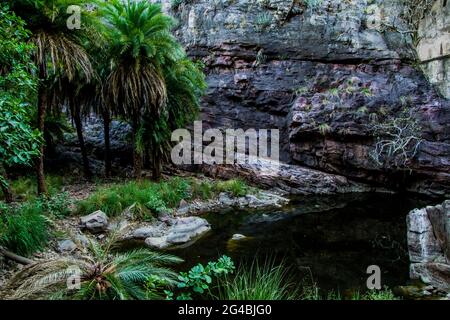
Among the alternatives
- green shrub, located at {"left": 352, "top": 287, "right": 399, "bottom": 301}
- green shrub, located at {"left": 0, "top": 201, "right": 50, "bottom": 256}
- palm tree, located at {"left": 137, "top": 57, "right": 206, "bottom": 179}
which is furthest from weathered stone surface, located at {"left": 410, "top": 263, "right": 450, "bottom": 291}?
palm tree, located at {"left": 137, "top": 57, "right": 206, "bottom": 179}

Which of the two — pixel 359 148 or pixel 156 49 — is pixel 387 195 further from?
pixel 156 49

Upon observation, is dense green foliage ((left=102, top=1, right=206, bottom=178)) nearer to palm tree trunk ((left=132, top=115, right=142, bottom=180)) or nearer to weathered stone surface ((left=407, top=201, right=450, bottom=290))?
palm tree trunk ((left=132, top=115, right=142, bottom=180))

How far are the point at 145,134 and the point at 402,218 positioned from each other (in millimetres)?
7177

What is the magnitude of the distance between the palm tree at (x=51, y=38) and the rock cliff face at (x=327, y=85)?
23.8 feet

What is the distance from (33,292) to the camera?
3.62 m

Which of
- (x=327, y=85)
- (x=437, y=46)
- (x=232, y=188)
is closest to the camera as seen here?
(x=232, y=188)

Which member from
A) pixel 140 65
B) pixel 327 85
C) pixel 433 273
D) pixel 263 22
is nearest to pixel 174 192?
pixel 140 65

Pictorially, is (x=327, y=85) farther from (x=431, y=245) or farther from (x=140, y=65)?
(x=431, y=245)

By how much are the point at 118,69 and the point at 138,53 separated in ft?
2.52

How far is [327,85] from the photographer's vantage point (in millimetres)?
14094

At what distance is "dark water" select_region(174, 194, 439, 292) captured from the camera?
18.2ft

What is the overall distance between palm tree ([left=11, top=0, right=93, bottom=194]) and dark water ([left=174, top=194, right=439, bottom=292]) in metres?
4.20

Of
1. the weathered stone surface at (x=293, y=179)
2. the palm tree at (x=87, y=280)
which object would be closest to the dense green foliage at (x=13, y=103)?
the palm tree at (x=87, y=280)

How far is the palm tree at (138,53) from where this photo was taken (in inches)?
356
